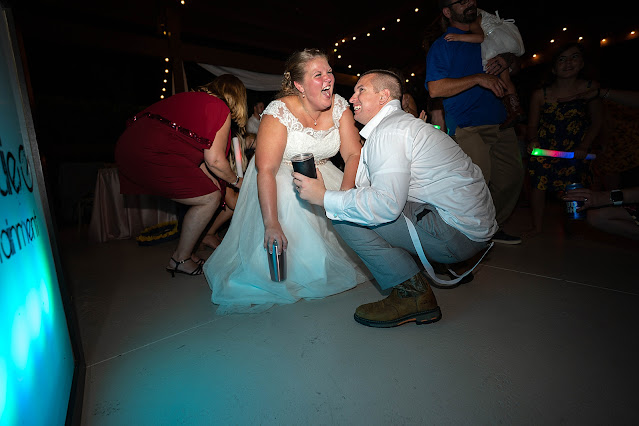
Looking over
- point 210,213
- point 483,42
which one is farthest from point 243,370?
point 483,42

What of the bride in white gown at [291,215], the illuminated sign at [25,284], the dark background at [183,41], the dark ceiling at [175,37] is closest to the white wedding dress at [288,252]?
the bride in white gown at [291,215]

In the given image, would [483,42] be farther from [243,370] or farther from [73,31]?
[73,31]

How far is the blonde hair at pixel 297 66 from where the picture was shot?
155 cm

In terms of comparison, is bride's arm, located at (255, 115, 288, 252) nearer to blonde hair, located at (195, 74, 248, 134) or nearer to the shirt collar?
the shirt collar

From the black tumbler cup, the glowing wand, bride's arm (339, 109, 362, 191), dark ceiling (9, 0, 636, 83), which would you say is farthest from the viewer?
dark ceiling (9, 0, 636, 83)

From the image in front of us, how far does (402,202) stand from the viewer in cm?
110

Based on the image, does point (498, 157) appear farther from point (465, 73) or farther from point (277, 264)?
point (277, 264)

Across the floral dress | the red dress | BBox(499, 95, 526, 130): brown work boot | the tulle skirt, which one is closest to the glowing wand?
A: the floral dress

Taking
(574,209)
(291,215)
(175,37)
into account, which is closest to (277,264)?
(291,215)

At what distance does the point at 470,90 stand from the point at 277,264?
1738 millimetres

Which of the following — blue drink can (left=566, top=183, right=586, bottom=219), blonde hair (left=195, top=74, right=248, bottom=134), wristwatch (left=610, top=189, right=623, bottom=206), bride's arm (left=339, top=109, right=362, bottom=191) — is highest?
blonde hair (left=195, top=74, right=248, bottom=134)

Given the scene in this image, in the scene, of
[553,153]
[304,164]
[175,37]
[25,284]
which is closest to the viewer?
[25,284]

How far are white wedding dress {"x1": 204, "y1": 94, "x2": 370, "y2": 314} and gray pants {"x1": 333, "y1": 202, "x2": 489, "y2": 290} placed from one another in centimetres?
38

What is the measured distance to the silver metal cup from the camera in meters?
1.41
